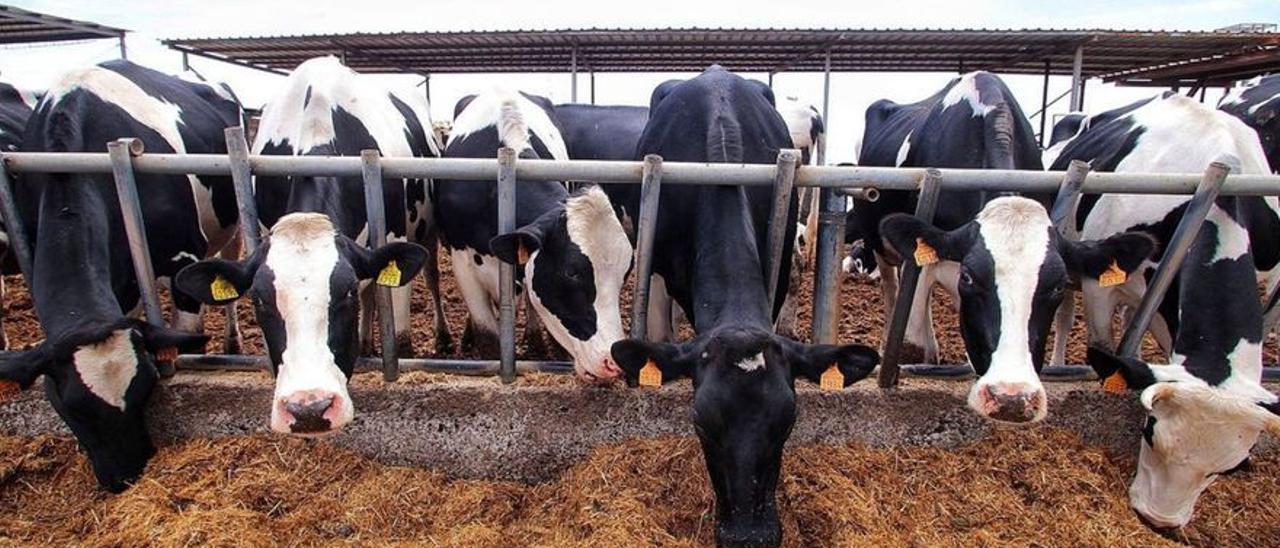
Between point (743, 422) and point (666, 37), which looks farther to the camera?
point (666, 37)

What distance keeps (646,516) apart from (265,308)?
5.55 feet

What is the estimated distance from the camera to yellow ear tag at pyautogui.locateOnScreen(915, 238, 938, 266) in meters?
3.26

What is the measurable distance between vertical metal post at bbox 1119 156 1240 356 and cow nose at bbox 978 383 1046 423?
3.95ft

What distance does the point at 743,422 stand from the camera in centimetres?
269

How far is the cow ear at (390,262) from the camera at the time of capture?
10.6 ft

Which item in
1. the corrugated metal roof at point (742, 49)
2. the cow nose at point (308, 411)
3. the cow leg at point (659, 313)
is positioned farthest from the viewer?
the corrugated metal roof at point (742, 49)

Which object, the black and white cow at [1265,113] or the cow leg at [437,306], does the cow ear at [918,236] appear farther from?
the black and white cow at [1265,113]

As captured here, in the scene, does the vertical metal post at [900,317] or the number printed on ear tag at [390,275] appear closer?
the number printed on ear tag at [390,275]

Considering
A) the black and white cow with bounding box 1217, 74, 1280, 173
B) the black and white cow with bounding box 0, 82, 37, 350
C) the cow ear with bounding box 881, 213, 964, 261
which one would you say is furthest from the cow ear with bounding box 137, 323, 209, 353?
the black and white cow with bounding box 1217, 74, 1280, 173

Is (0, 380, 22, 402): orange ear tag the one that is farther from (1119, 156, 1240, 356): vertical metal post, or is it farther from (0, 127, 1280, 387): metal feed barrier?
(1119, 156, 1240, 356): vertical metal post

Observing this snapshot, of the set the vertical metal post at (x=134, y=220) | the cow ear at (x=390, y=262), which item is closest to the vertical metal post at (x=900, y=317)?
the cow ear at (x=390, y=262)

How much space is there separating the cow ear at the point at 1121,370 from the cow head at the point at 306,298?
9.64ft

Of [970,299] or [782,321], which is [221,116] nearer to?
[782,321]

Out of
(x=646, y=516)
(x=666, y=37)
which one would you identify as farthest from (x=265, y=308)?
(x=666, y=37)
